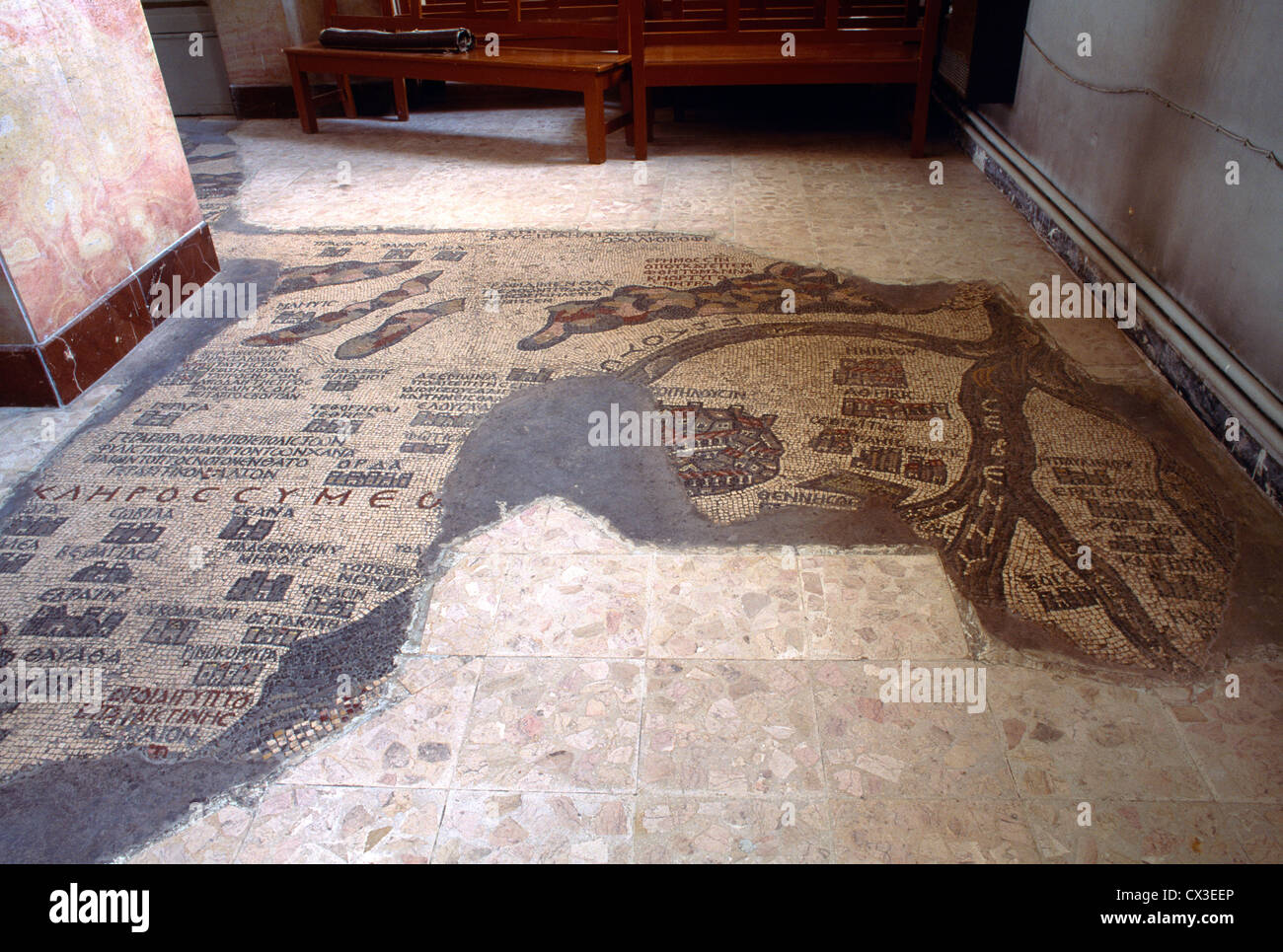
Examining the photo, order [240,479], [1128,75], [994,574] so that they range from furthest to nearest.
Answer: [1128,75] → [240,479] → [994,574]

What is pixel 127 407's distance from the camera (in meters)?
2.93

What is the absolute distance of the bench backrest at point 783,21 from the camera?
5.85m

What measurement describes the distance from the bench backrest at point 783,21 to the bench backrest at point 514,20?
39cm

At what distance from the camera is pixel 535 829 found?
157cm

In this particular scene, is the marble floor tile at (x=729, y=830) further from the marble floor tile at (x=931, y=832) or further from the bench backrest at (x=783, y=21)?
the bench backrest at (x=783, y=21)

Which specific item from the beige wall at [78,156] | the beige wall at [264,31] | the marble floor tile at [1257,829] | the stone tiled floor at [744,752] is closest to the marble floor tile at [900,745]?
the stone tiled floor at [744,752]

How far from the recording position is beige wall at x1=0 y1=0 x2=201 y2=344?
2.79 metres

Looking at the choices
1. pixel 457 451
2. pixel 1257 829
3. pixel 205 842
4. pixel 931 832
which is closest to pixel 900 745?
pixel 931 832

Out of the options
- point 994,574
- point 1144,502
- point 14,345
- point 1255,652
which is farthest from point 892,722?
point 14,345

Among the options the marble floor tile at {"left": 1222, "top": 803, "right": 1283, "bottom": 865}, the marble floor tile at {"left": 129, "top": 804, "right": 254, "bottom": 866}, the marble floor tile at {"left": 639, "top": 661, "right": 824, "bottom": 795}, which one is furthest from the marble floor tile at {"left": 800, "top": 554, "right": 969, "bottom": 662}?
the marble floor tile at {"left": 129, "top": 804, "right": 254, "bottom": 866}

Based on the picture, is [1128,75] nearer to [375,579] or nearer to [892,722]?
[892,722]

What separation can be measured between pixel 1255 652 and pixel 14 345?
11.9 feet

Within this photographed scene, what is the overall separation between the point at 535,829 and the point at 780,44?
5625mm

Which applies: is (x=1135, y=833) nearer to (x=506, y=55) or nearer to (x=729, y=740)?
(x=729, y=740)
